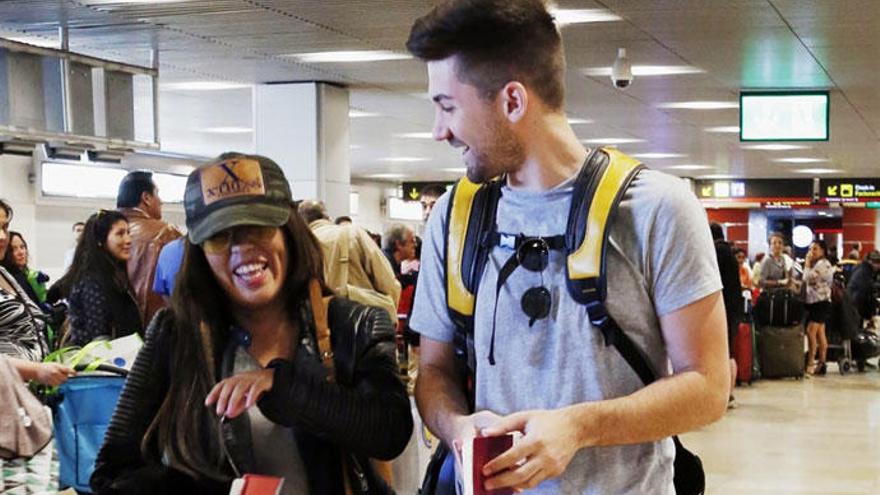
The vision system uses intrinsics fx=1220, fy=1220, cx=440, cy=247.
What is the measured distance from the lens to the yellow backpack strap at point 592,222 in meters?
1.79

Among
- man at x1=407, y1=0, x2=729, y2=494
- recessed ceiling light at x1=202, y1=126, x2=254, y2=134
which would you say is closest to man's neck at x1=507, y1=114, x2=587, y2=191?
man at x1=407, y1=0, x2=729, y2=494

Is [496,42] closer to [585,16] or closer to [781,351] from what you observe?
[585,16]

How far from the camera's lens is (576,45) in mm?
10555

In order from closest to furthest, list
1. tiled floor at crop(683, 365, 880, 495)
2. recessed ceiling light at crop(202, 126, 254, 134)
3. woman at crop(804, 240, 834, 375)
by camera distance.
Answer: tiled floor at crop(683, 365, 880, 495)
woman at crop(804, 240, 834, 375)
recessed ceiling light at crop(202, 126, 254, 134)

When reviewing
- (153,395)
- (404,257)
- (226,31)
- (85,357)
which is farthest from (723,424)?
(153,395)

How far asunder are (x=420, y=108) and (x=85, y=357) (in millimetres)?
12085

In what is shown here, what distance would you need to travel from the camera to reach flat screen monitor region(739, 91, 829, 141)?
44.3 ft

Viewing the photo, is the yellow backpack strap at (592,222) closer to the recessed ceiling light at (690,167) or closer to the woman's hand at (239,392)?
the woman's hand at (239,392)

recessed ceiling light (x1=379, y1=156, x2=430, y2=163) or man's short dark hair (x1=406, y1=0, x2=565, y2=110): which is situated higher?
recessed ceiling light (x1=379, y1=156, x2=430, y2=163)

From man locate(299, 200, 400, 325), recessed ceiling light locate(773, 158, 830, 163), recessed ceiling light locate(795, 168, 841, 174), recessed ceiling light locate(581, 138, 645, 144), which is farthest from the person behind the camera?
recessed ceiling light locate(795, 168, 841, 174)

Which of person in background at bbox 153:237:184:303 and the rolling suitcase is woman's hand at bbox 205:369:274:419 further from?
the rolling suitcase

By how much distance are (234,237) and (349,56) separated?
931 centimetres

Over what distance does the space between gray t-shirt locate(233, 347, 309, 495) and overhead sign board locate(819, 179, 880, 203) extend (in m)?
29.5

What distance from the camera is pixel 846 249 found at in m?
37.3
